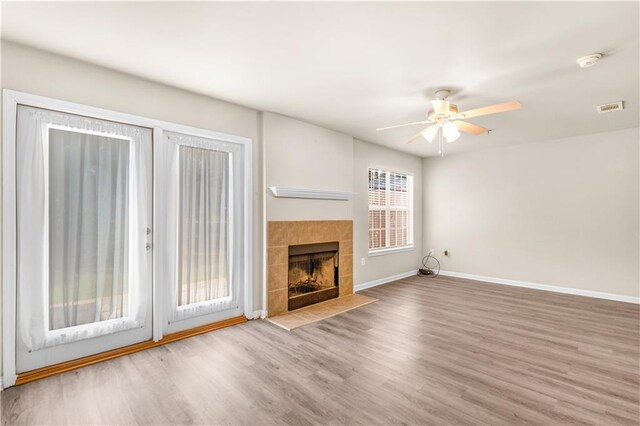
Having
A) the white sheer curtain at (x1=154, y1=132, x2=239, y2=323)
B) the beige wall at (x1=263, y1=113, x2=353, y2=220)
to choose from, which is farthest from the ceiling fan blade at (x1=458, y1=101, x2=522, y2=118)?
the white sheer curtain at (x1=154, y1=132, x2=239, y2=323)

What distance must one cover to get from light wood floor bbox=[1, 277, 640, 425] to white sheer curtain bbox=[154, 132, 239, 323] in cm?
42

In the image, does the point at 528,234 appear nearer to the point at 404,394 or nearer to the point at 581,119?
the point at 581,119

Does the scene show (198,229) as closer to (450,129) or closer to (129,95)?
(129,95)

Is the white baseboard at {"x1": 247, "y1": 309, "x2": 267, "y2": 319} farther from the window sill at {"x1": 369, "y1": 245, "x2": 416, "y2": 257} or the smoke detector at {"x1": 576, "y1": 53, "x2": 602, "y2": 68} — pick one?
the smoke detector at {"x1": 576, "y1": 53, "x2": 602, "y2": 68}

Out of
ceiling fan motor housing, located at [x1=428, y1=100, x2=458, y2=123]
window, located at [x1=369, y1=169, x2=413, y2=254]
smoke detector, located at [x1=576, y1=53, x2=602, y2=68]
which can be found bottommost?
window, located at [x1=369, y1=169, x2=413, y2=254]

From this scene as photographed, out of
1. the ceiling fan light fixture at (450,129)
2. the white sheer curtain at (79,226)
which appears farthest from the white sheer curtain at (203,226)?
the ceiling fan light fixture at (450,129)

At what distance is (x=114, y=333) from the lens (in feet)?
9.07

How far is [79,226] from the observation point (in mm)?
2590

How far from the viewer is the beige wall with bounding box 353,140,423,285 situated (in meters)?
5.22

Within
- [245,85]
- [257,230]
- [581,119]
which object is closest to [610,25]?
[581,119]

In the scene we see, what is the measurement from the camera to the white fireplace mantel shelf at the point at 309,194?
12.6 feet

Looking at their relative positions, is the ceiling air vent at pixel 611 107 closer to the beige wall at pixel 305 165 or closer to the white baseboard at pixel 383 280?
the beige wall at pixel 305 165

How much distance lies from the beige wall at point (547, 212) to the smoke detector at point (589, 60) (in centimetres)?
316

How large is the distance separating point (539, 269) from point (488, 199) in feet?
4.97
